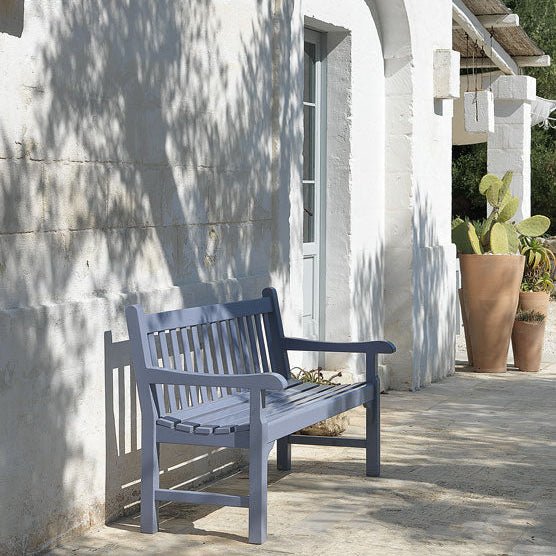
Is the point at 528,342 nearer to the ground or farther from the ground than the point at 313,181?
nearer to the ground

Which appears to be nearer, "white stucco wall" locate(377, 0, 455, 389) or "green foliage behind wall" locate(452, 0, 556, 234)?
"white stucco wall" locate(377, 0, 455, 389)

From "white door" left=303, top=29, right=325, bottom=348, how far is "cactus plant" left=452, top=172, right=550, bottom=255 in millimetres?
1900

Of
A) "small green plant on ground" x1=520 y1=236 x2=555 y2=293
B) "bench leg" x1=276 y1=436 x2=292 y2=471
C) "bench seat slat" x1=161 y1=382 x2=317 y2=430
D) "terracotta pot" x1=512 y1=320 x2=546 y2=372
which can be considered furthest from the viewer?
"small green plant on ground" x1=520 y1=236 x2=555 y2=293

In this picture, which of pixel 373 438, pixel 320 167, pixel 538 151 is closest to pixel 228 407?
pixel 373 438

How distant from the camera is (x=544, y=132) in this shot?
20.2m

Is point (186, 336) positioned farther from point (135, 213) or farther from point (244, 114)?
point (244, 114)

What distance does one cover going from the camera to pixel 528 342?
10.1 metres

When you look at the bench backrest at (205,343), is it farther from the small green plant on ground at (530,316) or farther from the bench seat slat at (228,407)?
the small green plant on ground at (530,316)

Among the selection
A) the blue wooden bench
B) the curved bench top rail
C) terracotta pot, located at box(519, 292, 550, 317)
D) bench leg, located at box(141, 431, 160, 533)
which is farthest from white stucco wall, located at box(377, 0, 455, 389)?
bench leg, located at box(141, 431, 160, 533)

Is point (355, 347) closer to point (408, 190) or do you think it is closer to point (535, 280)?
point (408, 190)

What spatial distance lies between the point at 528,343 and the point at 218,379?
583 centimetres

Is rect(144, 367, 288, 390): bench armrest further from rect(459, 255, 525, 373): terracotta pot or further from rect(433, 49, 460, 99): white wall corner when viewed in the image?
rect(433, 49, 460, 99): white wall corner

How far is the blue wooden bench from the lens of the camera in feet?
15.7

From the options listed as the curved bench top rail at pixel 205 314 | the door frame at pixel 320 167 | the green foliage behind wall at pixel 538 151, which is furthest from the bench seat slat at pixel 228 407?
the green foliage behind wall at pixel 538 151
